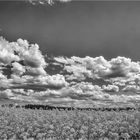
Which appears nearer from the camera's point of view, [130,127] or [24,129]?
[130,127]

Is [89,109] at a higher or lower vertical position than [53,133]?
higher

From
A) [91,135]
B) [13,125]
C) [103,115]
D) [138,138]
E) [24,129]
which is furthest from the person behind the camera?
[103,115]

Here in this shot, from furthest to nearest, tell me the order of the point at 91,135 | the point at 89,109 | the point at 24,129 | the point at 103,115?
the point at 89,109
the point at 103,115
the point at 24,129
the point at 91,135

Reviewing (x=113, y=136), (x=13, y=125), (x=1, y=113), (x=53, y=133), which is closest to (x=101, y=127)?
(x=113, y=136)

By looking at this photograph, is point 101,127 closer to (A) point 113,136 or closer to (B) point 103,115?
(A) point 113,136

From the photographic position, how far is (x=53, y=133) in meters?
11.8

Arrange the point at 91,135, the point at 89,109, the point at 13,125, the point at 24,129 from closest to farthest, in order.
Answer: the point at 91,135, the point at 24,129, the point at 13,125, the point at 89,109

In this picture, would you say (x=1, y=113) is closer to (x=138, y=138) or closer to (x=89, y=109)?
(x=89, y=109)

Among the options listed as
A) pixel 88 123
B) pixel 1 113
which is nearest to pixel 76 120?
pixel 88 123

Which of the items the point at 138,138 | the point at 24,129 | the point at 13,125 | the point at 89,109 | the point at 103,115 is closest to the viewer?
the point at 138,138

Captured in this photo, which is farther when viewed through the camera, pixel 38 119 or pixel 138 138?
pixel 38 119

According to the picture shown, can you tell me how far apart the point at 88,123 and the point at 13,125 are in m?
3.67

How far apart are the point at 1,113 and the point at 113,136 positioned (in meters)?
9.72

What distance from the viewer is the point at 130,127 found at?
12672 millimetres
